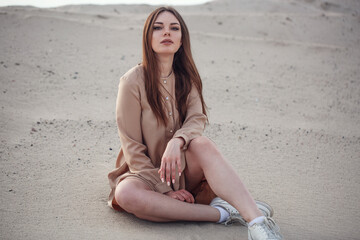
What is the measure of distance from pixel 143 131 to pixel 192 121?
0.40 metres

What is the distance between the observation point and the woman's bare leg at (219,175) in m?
2.52

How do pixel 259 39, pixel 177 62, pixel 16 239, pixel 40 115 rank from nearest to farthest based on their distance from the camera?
1. pixel 16 239
2. pixel 177 62
3. pixel 40 115
4. pixel 259 39

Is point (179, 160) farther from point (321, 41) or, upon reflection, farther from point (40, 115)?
point (321, 41)

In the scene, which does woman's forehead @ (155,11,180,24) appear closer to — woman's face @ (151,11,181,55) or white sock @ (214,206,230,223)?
woman's face @ (151,11,181,55)

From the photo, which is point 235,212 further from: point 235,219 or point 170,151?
point 170,151

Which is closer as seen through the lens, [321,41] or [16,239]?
[16,239]

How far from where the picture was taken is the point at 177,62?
10.6ft

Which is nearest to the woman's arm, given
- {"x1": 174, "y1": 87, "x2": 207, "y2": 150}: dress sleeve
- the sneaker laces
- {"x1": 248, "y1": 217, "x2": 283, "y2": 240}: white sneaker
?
{"x1": 174, "y1": 87, "x2": 207, "y2": 150}: dress sleeve

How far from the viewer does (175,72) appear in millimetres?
3195

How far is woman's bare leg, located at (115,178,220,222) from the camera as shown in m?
2.62

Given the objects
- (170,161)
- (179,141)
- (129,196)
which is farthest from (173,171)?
(129,196)

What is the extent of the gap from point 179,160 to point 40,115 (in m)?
3.11

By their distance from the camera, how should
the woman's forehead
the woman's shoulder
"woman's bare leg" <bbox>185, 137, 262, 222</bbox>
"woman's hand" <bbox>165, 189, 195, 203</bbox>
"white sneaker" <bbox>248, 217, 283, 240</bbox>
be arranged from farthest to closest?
the woman's forehead < the woman's shoulder < "woman's hand" <bbox>165, 189, 195, 203</bbox> < "woman's bare leg" <bbox>185, 137, 262, 222</bbox> < "white sneaker" <bbox>248, 217, 283, 240</bbox>

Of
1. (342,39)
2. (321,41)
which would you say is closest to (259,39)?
(321,41)
